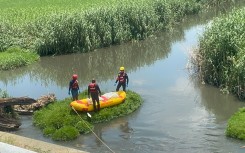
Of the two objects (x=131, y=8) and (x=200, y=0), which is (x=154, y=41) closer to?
(x=131, y=8)

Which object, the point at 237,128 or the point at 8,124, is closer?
the point at 237,128

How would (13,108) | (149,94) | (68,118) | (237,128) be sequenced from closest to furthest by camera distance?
(237,128), (68,118), (13,108), (149,94)

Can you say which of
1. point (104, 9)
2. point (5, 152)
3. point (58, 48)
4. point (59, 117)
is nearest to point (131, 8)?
point (104, 9)

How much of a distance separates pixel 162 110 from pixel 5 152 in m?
12.9

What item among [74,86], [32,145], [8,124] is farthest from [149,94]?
[32,145]

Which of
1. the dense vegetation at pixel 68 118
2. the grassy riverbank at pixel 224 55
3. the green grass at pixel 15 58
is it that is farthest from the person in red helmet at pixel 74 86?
the green grass at pixel 15 58

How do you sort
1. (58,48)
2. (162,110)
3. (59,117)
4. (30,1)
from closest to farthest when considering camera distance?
(59,117) → (162,110) → (58,48) → (30,1)

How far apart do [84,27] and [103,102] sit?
14543 millimetres

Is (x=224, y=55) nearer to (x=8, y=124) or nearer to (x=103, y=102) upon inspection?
(x=103, y=102)

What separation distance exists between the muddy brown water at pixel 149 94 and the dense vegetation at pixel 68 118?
32cm

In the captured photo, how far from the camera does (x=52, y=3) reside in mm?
51656

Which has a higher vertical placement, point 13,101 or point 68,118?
point 13,101

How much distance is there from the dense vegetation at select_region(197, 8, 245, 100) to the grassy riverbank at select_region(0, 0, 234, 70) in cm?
1185

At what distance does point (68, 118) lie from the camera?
19.4m
